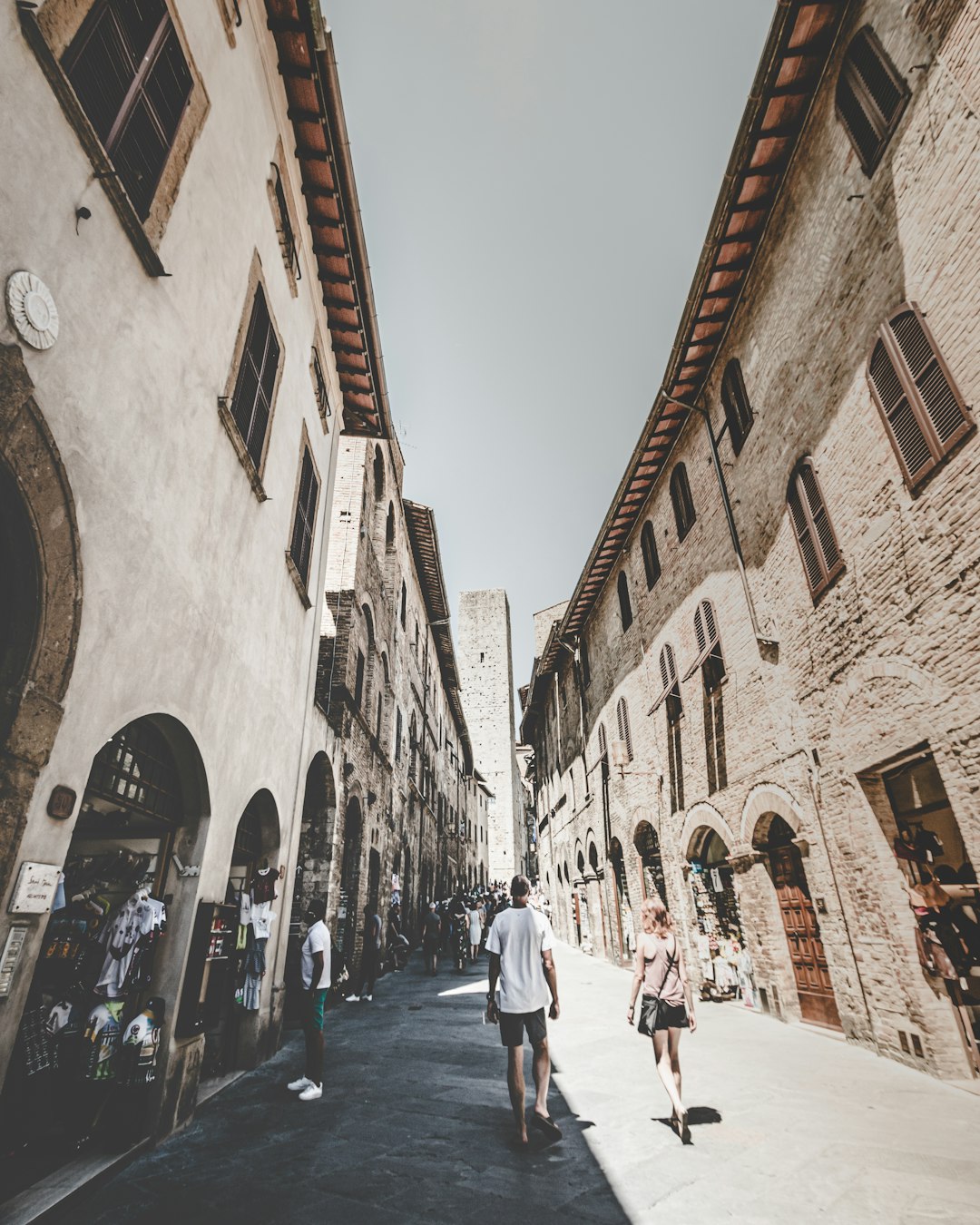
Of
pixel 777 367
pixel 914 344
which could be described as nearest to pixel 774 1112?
pixel 914 344

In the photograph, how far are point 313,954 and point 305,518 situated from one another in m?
4.99

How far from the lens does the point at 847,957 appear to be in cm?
661

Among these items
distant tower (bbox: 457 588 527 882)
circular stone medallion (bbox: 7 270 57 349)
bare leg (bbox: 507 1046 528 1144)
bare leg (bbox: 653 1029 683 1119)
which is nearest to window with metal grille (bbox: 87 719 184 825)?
circular stone medallion (bbox: 7 270 57 349)

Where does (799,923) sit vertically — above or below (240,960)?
above

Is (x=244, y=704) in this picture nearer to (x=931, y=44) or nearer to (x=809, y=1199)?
(x=809, y=1199)

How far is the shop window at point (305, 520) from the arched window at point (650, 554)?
7032 millimetres

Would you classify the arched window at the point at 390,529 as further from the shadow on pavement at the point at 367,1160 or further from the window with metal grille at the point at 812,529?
the shadow on pavement at the point at 367,1160

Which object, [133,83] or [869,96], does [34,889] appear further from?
[869,96]

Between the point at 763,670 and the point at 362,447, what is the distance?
8.14m

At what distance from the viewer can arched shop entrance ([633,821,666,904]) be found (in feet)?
41.2

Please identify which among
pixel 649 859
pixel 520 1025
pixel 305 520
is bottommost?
pixel 520 1025

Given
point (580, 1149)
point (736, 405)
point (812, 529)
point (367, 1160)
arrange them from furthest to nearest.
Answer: point (736, 405) < point (812, 529) < point (580, 1149) < point (367, 1160)

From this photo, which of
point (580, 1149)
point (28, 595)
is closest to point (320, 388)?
point (28, 595)

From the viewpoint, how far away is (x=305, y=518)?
8.05 meters
